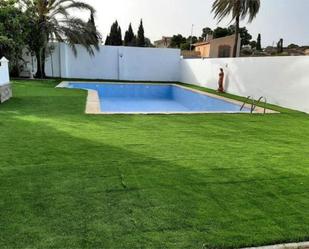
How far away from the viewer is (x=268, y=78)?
12.0m

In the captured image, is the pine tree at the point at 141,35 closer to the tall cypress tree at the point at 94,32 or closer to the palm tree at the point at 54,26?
the tall cypress tree at the point at 94,32

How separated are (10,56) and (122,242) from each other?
56.0 ft

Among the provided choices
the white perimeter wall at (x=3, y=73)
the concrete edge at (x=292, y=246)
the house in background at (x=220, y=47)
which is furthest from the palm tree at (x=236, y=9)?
the house in background at (x=220, y=47)

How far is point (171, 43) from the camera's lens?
181 feet

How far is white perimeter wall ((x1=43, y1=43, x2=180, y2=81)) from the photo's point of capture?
69.9ft

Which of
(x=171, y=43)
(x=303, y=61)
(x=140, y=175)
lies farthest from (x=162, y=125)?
(x=171, y=43)

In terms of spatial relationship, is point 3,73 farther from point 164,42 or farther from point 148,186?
point 164,42

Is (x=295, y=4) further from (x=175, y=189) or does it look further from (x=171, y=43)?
(x=171, y=43)

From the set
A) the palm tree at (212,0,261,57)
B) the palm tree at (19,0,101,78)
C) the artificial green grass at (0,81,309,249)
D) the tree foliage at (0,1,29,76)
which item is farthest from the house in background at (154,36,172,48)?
the artificial green grass at (0,81,309,249)

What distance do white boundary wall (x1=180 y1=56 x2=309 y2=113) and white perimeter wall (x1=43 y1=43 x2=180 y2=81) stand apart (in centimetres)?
530

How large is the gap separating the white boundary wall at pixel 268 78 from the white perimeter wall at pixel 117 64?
5300 millimetres

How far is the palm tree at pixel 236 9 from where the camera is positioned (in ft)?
54.6

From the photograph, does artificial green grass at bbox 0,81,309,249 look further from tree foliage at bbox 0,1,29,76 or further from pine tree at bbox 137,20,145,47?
pine tree at bbox 137,20,145,47

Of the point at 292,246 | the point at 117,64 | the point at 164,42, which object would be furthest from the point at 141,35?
the point at 292,246
